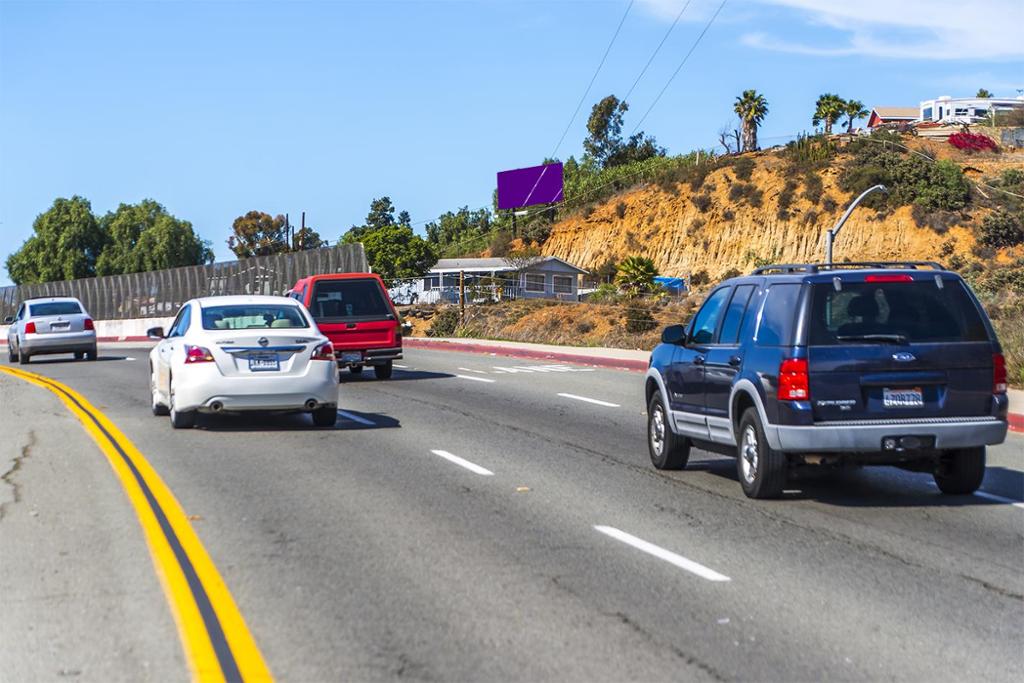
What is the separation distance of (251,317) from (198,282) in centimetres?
4791

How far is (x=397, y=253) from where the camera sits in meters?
91.2

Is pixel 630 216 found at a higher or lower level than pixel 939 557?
higher

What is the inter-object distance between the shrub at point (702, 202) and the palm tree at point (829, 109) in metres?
23.9

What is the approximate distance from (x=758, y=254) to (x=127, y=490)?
8124 centimetres

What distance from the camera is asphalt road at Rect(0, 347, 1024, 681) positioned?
20.4 feet

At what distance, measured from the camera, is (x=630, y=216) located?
101625 mm

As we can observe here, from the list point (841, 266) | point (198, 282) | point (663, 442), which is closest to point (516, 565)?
point (841, 266)

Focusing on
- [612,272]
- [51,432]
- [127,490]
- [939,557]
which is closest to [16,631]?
[127,490]

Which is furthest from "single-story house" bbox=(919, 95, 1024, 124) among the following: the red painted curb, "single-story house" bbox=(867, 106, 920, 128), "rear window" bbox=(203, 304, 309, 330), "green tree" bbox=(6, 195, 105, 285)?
"rear window" bbox=(203, 304, 309, 330)

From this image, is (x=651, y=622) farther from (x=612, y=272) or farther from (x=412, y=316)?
(x=612, y=272)

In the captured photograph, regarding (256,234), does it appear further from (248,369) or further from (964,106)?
(248,369)

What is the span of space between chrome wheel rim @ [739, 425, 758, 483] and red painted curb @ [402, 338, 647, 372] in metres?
17.4

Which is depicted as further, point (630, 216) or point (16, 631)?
point (630, 216)

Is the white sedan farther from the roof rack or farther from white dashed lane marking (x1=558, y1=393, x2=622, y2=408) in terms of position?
the roof rack
